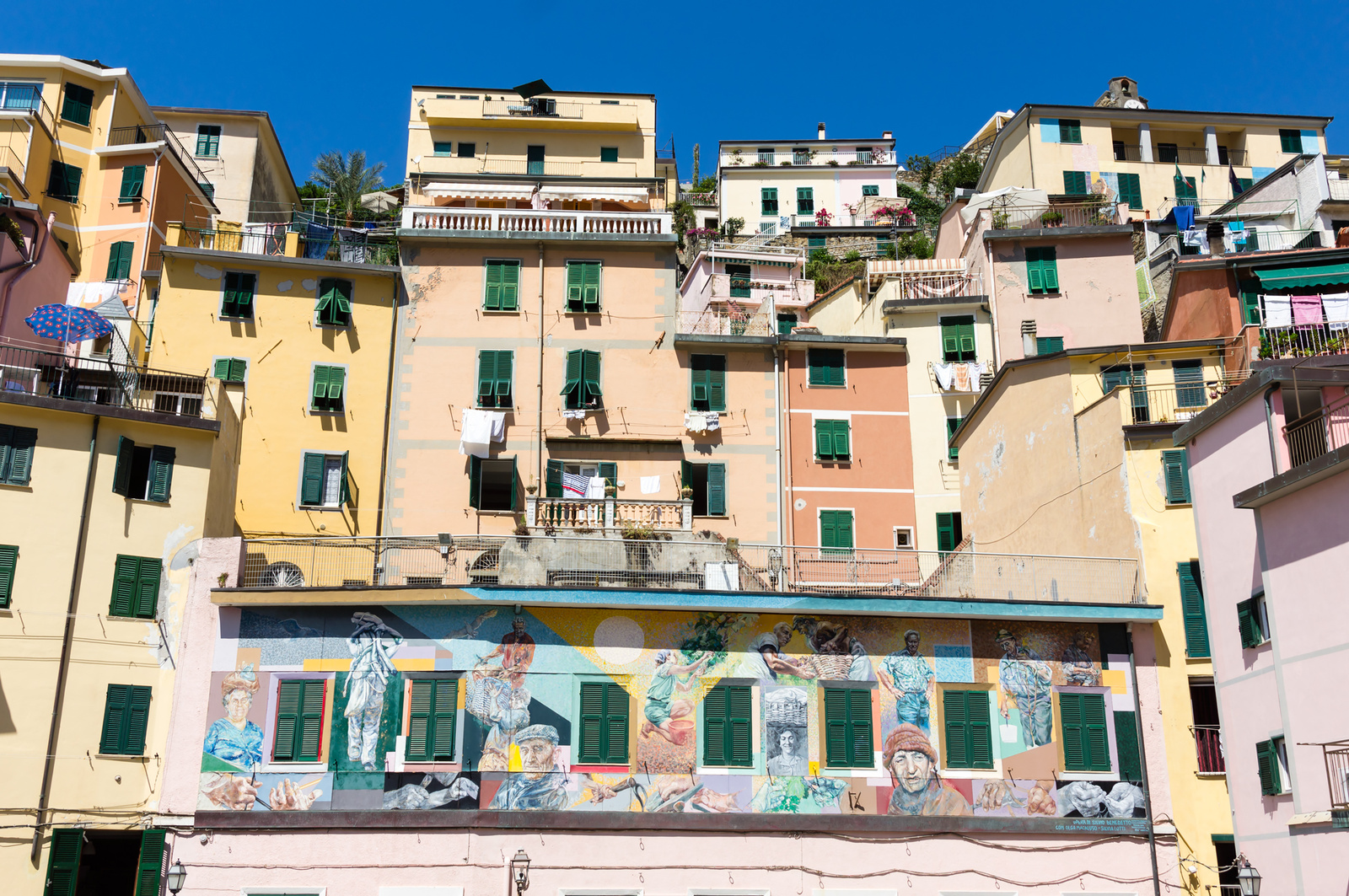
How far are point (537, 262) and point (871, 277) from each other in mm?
13265

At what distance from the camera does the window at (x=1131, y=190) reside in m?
58.6

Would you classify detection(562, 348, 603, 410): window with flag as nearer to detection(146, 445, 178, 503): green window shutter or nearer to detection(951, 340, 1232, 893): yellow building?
detection(951, 340, 1232, 893): yellow building

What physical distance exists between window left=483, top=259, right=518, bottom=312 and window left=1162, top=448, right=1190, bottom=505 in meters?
19.3

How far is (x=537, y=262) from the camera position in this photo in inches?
1551

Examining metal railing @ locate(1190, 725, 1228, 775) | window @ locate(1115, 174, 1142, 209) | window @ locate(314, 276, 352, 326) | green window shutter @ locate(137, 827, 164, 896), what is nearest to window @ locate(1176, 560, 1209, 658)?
metal railing @ locate(1190, 725, 1228, 775)

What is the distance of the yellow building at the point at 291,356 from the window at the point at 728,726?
49.2ft

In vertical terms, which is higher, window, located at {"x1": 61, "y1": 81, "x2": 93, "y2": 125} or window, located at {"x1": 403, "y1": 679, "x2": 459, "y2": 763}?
window, located at {"x1": 61, "y1": 81, "x2": 93, "y2": 125}

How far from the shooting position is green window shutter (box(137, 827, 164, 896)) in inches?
921

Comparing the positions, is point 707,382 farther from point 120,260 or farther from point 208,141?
point 208,141

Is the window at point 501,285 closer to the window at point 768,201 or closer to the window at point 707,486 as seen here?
the window at point 707,486

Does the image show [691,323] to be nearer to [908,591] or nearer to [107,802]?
[908,591]

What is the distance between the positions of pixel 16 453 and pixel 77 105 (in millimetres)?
28001

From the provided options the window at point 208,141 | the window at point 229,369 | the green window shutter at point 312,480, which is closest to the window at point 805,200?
the window at point 208,141

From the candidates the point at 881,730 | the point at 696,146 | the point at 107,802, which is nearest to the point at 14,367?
the point at 107,802
